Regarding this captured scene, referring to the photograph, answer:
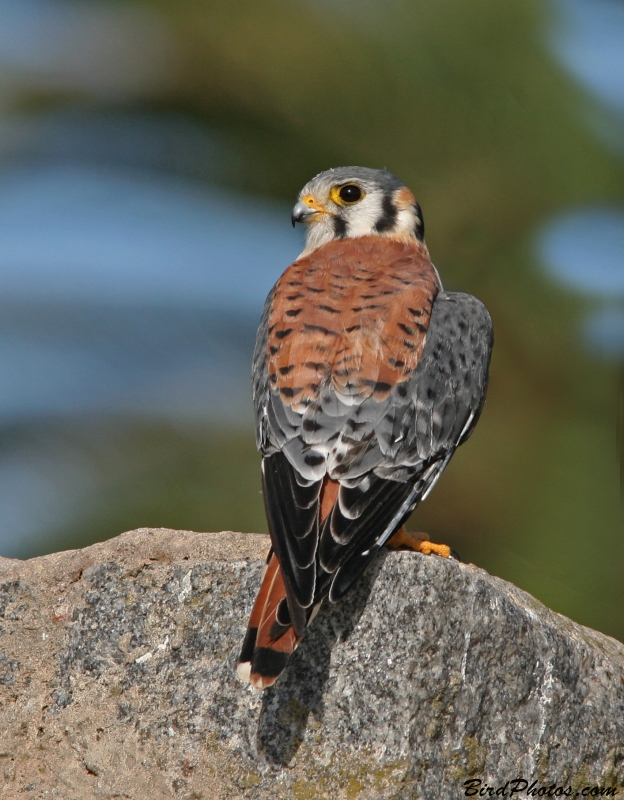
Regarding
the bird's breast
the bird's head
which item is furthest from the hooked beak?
the bird's breast

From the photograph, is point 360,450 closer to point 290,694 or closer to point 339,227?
point 290,694

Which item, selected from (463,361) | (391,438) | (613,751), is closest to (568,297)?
(463,361)

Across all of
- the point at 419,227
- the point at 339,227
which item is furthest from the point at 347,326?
the point at 419,227

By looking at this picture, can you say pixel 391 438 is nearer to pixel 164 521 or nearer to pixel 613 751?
pixel 613 751

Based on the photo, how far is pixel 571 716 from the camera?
8.48 ft

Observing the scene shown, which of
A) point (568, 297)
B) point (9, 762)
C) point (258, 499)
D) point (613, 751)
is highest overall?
point (568, 297)

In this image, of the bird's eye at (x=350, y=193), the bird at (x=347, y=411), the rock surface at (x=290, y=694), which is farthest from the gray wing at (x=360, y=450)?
the bird's eye at (x=350, y=193)

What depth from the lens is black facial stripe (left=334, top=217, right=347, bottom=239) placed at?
14.0ft

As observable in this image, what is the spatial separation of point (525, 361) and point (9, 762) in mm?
3755

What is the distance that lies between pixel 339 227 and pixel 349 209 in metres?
0.09

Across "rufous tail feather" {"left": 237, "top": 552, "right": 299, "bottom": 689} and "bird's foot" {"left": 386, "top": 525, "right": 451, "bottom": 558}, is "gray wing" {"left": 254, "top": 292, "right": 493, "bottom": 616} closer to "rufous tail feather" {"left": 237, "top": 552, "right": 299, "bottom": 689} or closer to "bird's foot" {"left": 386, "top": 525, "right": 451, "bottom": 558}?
"rufous tail feather" {"left": 237, "top": 552, "right": 299, "bottom": 689}

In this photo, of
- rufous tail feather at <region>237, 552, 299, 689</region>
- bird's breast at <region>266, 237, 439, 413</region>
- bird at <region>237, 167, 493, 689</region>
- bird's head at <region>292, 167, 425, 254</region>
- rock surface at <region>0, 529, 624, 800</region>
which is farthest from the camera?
bird's head at <region>292, 167, 425, 254</region>

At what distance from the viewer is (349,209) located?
4289 millimetres

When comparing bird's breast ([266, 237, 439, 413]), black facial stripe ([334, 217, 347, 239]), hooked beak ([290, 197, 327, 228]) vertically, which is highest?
hooked beak ([290, 197, 327, 228])
